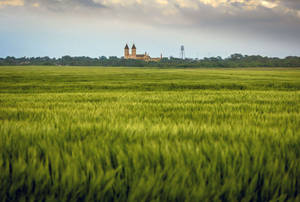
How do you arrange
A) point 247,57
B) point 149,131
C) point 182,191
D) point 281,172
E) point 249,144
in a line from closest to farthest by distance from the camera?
point 182,191
point 281,172
point 249,144
point 149,131
point 247,57

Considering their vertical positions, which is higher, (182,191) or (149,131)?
(149,131)

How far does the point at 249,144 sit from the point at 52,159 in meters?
1.66

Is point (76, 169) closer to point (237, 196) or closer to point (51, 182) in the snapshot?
point (51, 182)

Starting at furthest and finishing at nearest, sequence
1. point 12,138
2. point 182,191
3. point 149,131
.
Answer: point 149,131
point 12,138
point 182,191

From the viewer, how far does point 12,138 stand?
1.79m

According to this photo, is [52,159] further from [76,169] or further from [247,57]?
[247,57]

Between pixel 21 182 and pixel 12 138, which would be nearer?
pixel 21 182

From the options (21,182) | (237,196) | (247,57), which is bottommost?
(237,196)

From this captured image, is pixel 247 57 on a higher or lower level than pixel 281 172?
higher

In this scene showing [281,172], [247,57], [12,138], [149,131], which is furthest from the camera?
[247,57]

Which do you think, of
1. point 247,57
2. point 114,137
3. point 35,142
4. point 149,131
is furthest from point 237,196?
point 247,57

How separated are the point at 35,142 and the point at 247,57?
541 feet

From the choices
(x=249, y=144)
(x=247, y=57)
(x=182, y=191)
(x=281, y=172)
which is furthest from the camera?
(x=247, y=57)

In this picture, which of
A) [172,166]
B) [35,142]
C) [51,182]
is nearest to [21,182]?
[51,182]
